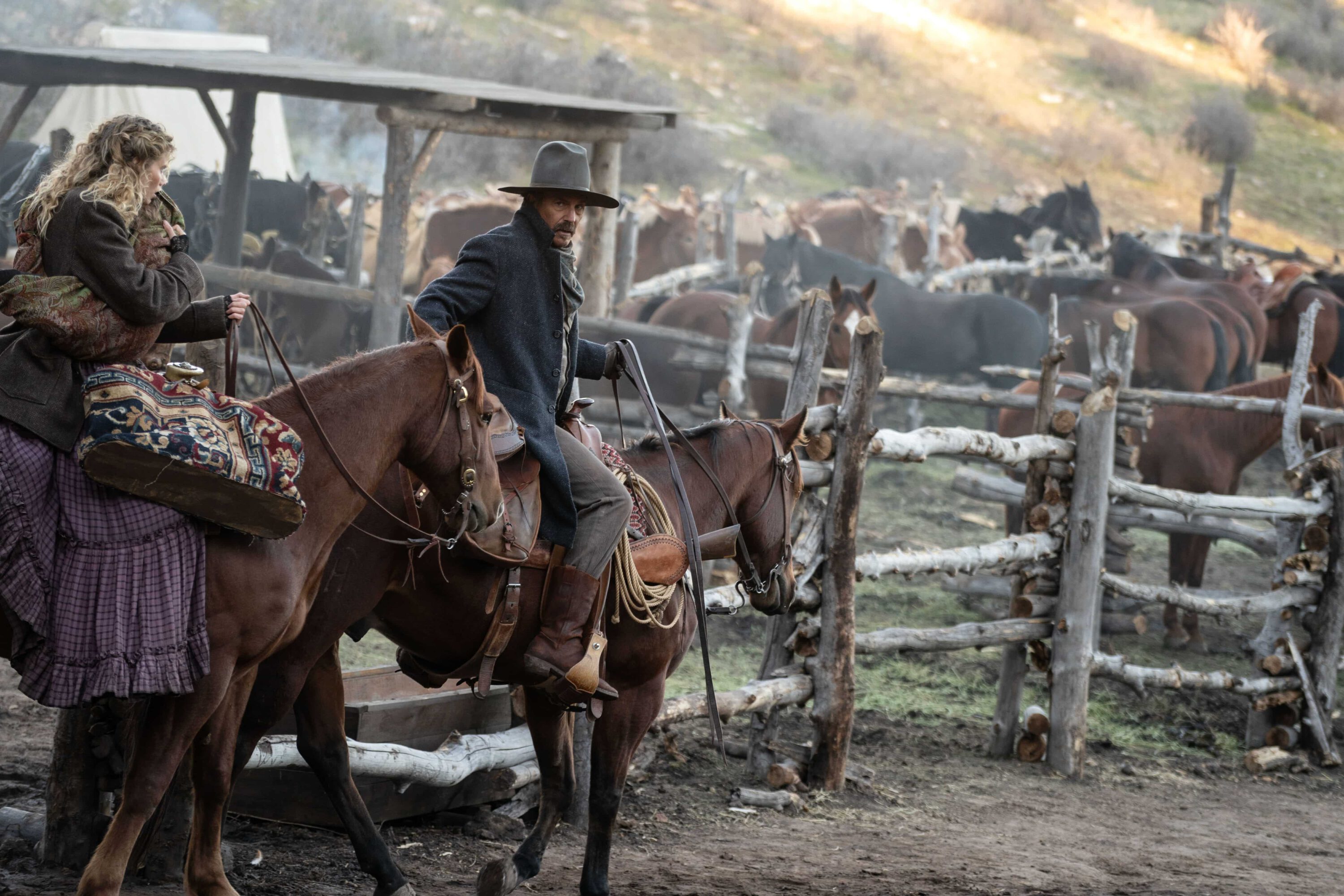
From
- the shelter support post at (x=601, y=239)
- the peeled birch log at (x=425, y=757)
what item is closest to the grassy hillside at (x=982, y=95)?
the shelter support post at (x=601, y=239)

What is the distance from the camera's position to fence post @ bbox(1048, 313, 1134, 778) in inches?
262

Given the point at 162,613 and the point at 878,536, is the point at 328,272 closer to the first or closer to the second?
the point at 878,536

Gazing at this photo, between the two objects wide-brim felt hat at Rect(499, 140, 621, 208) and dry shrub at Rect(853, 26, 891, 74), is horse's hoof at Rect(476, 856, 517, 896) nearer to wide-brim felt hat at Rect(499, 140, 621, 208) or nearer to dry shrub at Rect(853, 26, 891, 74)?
wide-brim felt hat at Rect(499, 140, 621, 208)

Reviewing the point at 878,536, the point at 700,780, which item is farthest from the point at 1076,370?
the point at 700,780

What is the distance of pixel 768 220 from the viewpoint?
66.0 feet

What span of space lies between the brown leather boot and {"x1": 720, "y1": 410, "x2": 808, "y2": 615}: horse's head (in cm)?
97

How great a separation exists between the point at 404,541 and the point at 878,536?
25.9 ft

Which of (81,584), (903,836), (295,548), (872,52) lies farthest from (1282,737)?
(872,52)

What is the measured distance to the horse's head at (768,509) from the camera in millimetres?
4836

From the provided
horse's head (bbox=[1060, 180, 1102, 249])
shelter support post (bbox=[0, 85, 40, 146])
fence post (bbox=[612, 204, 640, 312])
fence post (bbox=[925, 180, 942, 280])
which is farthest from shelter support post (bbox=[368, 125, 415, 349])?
horse's head (bbox=[1060, 180, 1102, 249])

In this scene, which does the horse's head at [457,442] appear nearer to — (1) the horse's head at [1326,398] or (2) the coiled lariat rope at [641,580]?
(2) the coiled lariat rope at [641,580]

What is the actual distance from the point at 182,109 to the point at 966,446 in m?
15.3

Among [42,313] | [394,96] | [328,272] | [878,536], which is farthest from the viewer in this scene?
[328,272]

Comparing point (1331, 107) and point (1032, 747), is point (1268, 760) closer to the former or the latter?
A: point (1032, 747)
